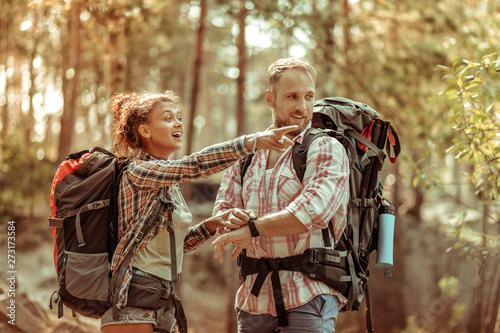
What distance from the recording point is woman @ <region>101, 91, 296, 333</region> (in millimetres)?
3111

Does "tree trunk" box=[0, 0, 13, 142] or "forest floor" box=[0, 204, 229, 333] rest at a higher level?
"tree trunk" box=[0, 0, 13, 142]

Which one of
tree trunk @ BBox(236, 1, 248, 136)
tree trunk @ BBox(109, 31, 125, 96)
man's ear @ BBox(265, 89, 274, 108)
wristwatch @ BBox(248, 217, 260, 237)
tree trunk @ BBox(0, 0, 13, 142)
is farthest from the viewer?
tree trunk @ BBox(0, 0, 13, 142)

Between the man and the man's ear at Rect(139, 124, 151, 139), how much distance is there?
2.12ft

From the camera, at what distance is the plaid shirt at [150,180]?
310 cm

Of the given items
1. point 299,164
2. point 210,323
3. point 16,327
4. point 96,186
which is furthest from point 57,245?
point 210,323

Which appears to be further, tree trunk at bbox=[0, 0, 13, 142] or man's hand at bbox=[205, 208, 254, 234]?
tree trunk at bbox=[0, 0, 13, 142]

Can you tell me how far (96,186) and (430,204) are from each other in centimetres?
2233

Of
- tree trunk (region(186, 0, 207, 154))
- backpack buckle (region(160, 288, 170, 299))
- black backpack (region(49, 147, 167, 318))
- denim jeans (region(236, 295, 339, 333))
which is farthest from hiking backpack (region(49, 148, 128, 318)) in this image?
tree trunk (region(186, 0, 207, 154))

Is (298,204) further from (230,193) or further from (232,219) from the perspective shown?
(230,193)

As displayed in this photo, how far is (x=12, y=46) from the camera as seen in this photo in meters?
18.1

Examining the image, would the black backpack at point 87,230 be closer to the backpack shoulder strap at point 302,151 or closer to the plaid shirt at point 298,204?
the plaid shirt at point 298,204

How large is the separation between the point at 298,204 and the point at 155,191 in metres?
0.93

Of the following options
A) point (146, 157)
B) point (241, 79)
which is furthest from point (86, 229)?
point (241, 79)

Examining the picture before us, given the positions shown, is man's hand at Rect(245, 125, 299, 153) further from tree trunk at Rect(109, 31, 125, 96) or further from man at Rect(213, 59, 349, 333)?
tree trunk at Rect(109, 31, 125, 96)
